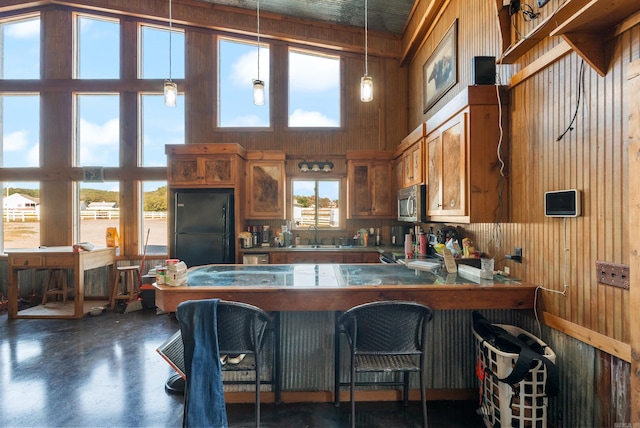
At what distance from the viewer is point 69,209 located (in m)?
4.86

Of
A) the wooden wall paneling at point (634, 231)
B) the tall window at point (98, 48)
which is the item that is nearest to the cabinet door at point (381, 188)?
the wooden wall paneling at point (634, 231)

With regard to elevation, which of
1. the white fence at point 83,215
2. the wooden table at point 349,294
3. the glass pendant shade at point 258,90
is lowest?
the wooden table at point 349,294

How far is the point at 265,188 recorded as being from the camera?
4.46 metres

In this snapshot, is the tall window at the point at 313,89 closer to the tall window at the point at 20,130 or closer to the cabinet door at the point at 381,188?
the cabinet door at the point at 381,188

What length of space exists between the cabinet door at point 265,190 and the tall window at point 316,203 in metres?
0.53

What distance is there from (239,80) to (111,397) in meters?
4.78

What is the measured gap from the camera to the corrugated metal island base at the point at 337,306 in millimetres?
1879

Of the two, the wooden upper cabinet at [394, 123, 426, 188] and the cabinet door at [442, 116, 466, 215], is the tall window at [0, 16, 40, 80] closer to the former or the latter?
the wooden upper cabinet at [394, 123, 426, 188]

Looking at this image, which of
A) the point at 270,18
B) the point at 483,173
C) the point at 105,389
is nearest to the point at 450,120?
the point at 483,173

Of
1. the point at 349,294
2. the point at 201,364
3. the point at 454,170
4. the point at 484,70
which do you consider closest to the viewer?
the point at 201,364

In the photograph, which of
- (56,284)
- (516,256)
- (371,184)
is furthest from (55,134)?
(516,256)

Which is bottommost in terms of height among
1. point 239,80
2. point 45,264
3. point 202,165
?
point 45,264

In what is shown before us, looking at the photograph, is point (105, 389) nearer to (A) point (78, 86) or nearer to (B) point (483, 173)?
(B) point (483, 173)

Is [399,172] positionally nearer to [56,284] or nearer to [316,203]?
[316,203]
